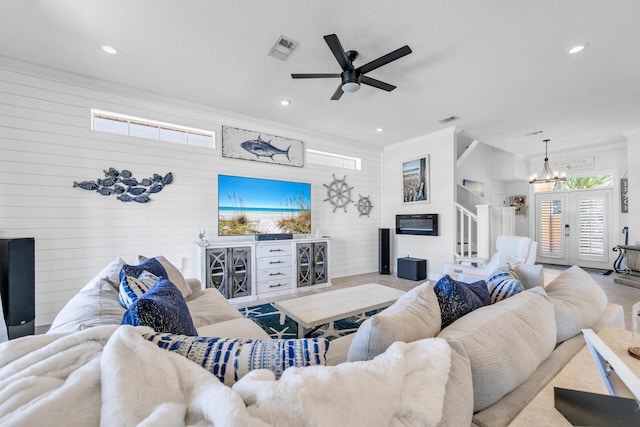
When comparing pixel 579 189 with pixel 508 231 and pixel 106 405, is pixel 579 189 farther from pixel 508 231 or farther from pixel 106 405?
pixel 106 405

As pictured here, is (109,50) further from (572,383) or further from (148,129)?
(572,383)

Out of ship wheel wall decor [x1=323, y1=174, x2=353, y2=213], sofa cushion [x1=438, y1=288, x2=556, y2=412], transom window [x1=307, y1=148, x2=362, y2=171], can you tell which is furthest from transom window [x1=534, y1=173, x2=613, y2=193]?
sofa cushion [x1=438, y1=288, x2=556, y2=412]

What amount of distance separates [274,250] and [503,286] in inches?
120

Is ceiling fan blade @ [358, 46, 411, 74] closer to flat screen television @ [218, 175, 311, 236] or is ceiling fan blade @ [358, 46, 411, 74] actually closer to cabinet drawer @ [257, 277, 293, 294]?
flat screen television @ [218, 175, 311, 236]

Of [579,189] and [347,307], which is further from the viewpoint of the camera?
[579,189]

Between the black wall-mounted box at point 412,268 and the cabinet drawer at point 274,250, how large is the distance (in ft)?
7.52

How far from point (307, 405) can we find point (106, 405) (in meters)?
0.39

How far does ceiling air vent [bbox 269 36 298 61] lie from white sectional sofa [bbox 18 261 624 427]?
2.33 meters

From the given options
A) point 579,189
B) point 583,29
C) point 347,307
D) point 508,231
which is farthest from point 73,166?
point 579,189

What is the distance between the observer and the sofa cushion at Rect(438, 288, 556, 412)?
0.81 meters

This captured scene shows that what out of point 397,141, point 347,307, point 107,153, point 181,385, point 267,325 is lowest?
point 267,325

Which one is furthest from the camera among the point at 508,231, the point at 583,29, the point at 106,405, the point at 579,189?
the point at 579,189

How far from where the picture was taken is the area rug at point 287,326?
8.45ft

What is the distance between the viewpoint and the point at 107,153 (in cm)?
317
